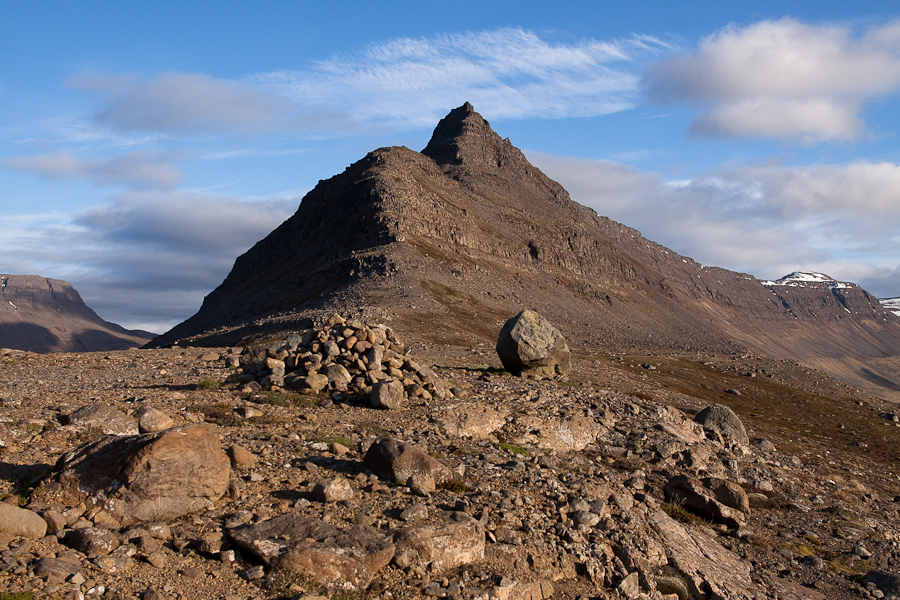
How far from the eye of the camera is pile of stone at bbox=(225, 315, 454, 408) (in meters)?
16.0

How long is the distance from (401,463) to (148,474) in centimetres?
374

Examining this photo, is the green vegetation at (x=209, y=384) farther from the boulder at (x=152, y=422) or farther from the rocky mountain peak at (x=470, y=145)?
the rocky mountain peak at (x=470, y=145)

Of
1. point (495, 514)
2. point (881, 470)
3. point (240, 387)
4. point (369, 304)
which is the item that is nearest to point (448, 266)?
point (369, 304)

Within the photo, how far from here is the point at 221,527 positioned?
7.80 m

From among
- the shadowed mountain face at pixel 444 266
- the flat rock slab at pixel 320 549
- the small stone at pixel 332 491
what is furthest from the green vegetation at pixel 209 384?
the shadowed mountain face at pixel 444 266

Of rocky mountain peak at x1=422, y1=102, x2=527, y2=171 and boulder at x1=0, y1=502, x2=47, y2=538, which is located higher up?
rocky mountain peak at x1=422, y1=102, x2=527, y2=171

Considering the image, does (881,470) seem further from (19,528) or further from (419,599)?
(19,528)

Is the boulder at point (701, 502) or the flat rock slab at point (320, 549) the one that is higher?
the flat rock slab at point (320, 549)

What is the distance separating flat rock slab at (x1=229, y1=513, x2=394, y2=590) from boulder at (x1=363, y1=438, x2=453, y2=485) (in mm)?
1857

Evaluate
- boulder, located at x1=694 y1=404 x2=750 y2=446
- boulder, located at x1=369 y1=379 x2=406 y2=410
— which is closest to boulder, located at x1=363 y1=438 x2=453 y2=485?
boulder, located at x1=369 y1=379 x2=406 y2=410

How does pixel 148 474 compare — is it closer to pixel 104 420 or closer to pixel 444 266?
pixel 104 420

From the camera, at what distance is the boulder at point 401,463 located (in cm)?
976

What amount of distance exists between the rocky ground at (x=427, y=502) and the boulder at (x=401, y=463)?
37mm

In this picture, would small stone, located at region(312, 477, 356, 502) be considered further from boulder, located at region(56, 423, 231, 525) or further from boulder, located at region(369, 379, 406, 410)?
boulder, located at region(369, 379, 406, 410)
